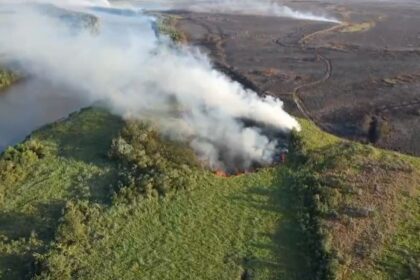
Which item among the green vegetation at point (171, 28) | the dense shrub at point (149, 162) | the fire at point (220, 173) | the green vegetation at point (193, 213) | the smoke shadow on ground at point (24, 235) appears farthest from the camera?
the green vegetation at point (171, 28)

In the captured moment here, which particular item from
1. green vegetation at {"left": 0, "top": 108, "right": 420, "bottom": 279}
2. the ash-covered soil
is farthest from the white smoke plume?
green vegetation at {"left": 0, "top": 108, "right": 420, "bottom": 279}

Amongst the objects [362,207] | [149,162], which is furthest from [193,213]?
[362,207]

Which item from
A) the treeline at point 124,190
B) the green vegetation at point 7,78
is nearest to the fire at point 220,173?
the treeline at point 124,190

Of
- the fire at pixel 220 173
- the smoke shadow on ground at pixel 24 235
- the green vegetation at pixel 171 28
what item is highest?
the green vegetation at pixel 171 28

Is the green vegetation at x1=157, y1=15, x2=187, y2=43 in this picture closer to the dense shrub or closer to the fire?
the dense shrub

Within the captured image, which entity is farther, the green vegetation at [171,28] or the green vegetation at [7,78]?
the green vegetation at [171,28]

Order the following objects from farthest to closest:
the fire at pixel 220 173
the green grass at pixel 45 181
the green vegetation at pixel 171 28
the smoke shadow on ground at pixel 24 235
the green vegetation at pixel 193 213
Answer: the green vegetation at pixel 171 28, the fire at pixel 220 173, the green grass at pixel 45 181, the green vegetation at pixel 193 213, the smoke shadow on ground at pixel 24 235

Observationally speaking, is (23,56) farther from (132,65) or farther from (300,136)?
(300,136)

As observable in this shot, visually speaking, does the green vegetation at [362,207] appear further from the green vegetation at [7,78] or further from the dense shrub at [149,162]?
the green vegetation at [7,78]
